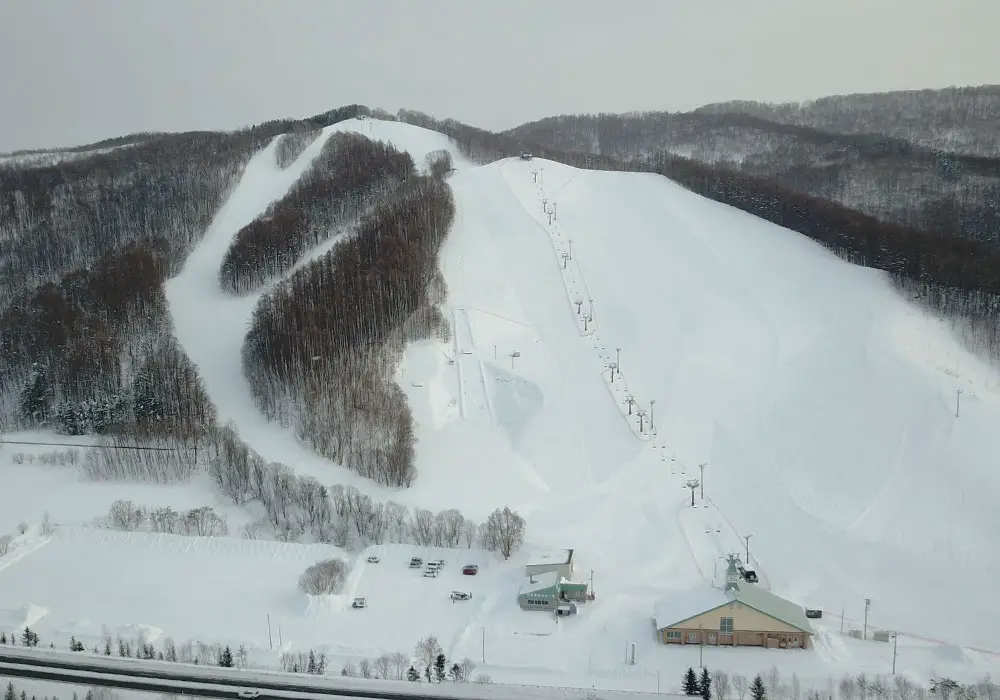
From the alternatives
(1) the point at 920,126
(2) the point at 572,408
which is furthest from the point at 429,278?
(1) the point at 920,126

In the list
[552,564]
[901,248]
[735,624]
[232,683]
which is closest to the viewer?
[232,683]

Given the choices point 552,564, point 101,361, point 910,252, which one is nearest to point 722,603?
point 552,564

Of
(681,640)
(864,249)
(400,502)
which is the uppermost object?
(864,249)

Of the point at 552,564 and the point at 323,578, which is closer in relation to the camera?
the point at 323,578

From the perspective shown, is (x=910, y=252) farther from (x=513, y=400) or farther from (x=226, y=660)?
(x=226, y=660)

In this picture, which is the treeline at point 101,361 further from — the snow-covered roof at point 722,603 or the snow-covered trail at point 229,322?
the snow-covered roof at point 722,603

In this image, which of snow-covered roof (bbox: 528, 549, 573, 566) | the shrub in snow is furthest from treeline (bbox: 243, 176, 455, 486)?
snow-covered roof (bbox: 528, 549, 573, 566)

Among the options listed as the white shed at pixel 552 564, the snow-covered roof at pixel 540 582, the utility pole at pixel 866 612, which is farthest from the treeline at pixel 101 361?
the utility pole at pixel 866 612

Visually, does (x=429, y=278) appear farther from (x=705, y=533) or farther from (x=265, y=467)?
(x=705, y=533)
